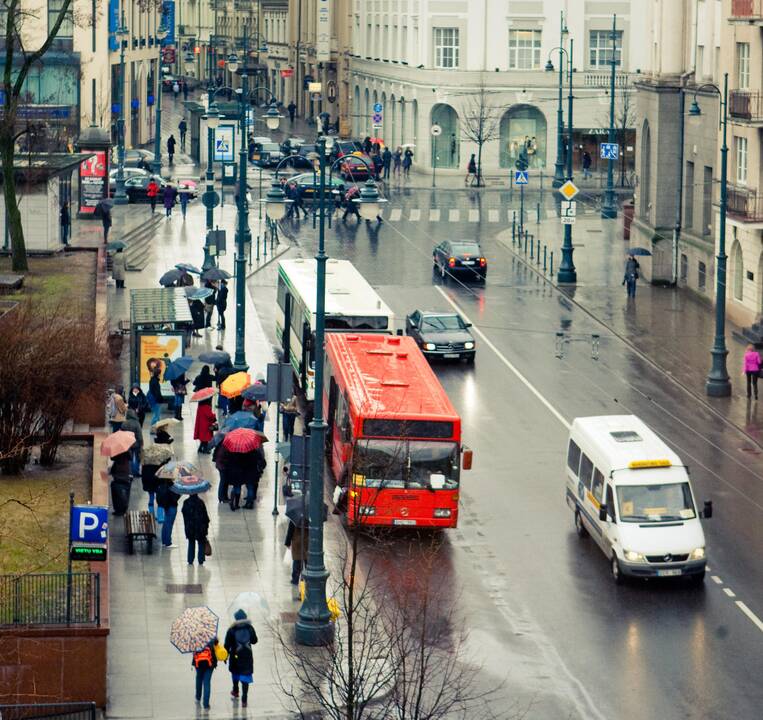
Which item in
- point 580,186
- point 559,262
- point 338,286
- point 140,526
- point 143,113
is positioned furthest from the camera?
point 143,113

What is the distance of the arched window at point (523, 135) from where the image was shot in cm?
10056

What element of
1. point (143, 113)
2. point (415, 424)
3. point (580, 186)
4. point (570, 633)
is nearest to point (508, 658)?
point (570, 633)

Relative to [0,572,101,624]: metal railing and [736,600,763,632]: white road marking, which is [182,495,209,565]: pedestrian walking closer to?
[0,572,101,624]: metal railing

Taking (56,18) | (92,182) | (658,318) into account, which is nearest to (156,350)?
(658,318)

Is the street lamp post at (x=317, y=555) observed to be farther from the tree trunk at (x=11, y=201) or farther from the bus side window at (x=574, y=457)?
the tree trunk at (x=11, y=201)

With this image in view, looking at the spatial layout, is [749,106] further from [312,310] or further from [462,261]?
[312,310]

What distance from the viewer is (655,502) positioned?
3122 cm

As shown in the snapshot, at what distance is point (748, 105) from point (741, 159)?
239cm

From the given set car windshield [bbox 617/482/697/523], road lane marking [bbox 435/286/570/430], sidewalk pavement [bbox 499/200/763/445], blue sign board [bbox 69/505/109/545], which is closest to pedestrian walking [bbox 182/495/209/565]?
blue sign board [bbox 69/505/109/545]

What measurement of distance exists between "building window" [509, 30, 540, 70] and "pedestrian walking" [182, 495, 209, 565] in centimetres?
7116

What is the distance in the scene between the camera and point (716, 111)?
59.5 metres

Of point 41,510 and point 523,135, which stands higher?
point 523,135

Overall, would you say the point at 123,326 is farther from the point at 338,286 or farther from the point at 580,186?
the point at 580,186

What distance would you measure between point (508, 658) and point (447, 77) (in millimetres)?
75282
